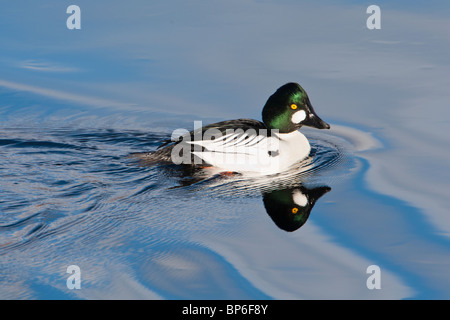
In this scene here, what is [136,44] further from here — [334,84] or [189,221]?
[189,221]

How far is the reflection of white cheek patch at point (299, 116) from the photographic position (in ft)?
32.1

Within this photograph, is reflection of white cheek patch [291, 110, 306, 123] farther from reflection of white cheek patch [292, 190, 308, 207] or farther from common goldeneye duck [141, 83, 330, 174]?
reflection of white cheek patch [292, 190, 308, 207]

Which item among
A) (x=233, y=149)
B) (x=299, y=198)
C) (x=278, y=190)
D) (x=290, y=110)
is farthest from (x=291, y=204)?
(x=290, y=110)

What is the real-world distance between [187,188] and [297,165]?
167 centimetres

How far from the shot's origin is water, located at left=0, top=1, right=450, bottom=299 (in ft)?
21.0

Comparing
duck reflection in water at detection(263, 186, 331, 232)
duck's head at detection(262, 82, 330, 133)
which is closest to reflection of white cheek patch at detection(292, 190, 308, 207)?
duck reflection in water at detection(263, 186, 331, 232)

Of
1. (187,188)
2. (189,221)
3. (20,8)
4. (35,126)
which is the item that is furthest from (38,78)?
(189,221)

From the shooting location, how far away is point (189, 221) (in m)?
7.42

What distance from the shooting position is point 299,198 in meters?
8.21

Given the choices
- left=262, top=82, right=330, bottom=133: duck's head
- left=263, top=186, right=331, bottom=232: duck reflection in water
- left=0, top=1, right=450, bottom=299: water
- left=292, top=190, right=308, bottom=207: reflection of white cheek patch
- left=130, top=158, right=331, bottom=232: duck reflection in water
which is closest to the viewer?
→ left=0, top=1, right=450, bottom=299: water

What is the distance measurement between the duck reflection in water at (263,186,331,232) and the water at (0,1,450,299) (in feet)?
0.11

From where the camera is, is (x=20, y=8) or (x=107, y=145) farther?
(x=20, y=8)

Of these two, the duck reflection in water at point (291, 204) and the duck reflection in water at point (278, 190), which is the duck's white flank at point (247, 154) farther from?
the duck reflection in water at point (291, 204)

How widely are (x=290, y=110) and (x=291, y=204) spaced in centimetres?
206
